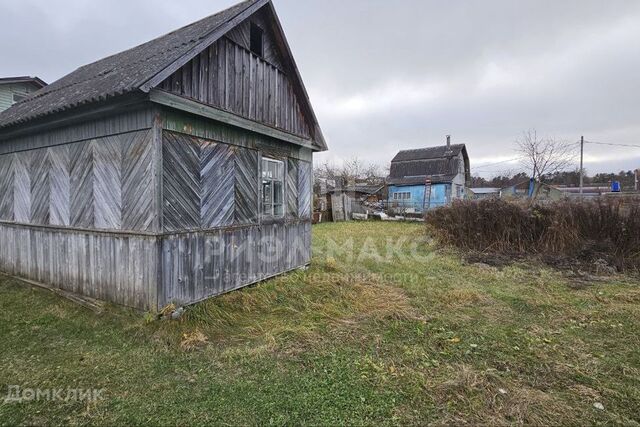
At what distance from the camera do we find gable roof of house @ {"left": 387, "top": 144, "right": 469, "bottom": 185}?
28953mm

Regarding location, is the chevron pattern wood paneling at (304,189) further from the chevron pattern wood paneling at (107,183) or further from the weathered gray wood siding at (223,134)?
the chevron pattern wood paneling at (107,183)

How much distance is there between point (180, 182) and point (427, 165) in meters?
29.2

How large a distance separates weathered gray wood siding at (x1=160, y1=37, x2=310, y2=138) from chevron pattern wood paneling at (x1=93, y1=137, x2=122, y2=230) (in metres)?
1.40

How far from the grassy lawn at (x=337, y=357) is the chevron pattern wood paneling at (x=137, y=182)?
144 cm

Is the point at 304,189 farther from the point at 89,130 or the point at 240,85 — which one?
the point at 89,130

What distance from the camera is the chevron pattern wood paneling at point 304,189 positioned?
25.7 ft

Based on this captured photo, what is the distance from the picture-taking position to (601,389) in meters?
3.13

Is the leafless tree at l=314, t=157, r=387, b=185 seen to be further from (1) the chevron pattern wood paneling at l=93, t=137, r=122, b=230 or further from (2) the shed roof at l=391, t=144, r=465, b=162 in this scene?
(1) the chevron pattern wood paneling at l=93, t=137, r=122, b=230

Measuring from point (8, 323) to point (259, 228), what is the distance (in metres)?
4.09

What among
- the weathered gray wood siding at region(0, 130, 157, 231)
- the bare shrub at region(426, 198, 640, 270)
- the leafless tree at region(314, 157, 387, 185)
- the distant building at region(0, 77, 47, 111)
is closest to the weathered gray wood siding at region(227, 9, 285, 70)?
the weathered gray wood siding at region(0, 130, 157, 231)

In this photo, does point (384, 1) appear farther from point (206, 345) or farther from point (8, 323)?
point (8, 323)

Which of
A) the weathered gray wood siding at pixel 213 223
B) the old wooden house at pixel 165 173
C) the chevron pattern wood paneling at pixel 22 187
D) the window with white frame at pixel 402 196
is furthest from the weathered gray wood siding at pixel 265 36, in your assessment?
the window with white frame at pixel 402 196

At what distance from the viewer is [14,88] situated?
1287 centimetres

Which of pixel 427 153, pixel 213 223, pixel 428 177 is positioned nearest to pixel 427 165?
pixel 427 153
